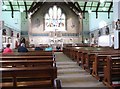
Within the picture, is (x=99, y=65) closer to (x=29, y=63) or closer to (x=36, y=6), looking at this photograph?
(x=29, y=63)

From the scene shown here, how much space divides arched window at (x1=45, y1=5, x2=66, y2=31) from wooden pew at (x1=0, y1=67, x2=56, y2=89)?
1010 inches

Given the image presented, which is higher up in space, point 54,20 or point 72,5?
point 72,5

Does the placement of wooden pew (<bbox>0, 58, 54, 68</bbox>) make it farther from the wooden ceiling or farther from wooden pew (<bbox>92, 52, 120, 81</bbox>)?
the wooden ceiling

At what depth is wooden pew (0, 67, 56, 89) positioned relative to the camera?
9.70 feet

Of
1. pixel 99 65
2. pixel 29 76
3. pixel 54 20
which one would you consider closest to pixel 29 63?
pixel 29 76

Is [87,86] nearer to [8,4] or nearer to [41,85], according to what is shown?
[41,85]

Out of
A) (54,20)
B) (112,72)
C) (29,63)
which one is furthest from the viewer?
(54,20)

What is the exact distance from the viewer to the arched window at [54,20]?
29281 mm

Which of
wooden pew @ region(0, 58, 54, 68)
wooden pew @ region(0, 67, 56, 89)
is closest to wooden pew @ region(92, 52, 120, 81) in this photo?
wooden pew @ region(0, 58, 54, 68)

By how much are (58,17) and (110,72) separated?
24.8m

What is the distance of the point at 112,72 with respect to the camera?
512 cm

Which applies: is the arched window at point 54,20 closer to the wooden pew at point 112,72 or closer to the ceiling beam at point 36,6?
the ceiling beam at point 36,6

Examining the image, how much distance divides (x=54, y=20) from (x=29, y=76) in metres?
26.7

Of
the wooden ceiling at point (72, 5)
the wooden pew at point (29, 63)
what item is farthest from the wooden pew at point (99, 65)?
the wooden ceiling at point (72, 5)
